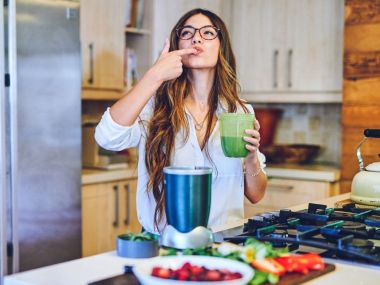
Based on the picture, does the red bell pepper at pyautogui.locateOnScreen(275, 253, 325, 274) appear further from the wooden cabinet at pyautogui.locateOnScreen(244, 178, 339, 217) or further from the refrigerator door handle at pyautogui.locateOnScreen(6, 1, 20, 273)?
the wooden cabinet at pyautogui.locateOnScreen(244, 178, 339, 217)

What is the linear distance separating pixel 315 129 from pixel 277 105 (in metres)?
0.33

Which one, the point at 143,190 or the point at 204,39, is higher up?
the point at 204,39

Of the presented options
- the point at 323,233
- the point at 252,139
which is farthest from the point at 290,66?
the point at 323,233

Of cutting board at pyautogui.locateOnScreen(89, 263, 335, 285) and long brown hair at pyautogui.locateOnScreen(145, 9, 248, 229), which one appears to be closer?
cutting board at pyautogui.locateOnScreen(89, 263, 335, 285)

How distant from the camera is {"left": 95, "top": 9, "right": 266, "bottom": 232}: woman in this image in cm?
200

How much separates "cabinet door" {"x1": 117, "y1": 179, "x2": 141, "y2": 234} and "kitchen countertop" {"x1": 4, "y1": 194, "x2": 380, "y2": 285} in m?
2.22

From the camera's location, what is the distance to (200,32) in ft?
6.81

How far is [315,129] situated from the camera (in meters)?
4.33

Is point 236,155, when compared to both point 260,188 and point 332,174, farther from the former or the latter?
point 332,174

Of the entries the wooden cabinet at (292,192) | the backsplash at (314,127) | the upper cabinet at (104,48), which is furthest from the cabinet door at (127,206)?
the backsplash at (314,127)

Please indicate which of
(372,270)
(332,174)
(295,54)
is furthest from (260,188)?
(295,54)

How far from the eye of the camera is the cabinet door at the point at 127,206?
359cm

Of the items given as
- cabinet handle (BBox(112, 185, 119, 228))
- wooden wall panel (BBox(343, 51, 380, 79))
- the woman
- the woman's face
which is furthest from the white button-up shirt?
wooden wall panel (BBox(343, 51, 380, 79))

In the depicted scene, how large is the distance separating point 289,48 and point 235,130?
2478 millimetres
